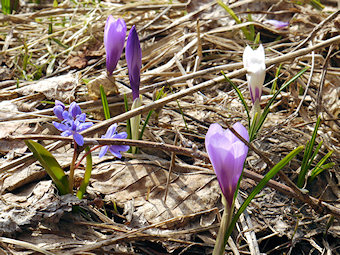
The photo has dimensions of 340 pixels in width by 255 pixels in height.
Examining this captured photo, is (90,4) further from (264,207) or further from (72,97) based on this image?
(264,207)

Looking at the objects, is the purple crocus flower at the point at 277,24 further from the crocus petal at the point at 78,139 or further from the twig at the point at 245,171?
the crocus petal at the point at 78,139

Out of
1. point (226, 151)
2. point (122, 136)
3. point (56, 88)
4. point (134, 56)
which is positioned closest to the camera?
point (226, 151)

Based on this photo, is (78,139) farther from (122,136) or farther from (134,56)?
(134,56)

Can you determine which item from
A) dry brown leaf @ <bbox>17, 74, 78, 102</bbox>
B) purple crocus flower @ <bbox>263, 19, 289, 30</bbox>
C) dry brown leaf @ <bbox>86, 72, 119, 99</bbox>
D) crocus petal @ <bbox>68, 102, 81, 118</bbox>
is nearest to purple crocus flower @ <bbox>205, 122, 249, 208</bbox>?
crocus petal @ <bbox>68, 102, 81, 118</bbox>

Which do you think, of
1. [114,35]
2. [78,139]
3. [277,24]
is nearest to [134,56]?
[114,35]

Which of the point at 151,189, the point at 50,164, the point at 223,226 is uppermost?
the point at 50,164

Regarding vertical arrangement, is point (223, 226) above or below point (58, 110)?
below

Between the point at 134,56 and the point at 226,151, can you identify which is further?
the point at 134,56

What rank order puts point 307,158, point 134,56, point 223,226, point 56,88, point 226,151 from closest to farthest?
1. point 226,151
2. point 223,226
3. point 307,158
4. point 134,56
5. point 56,88
